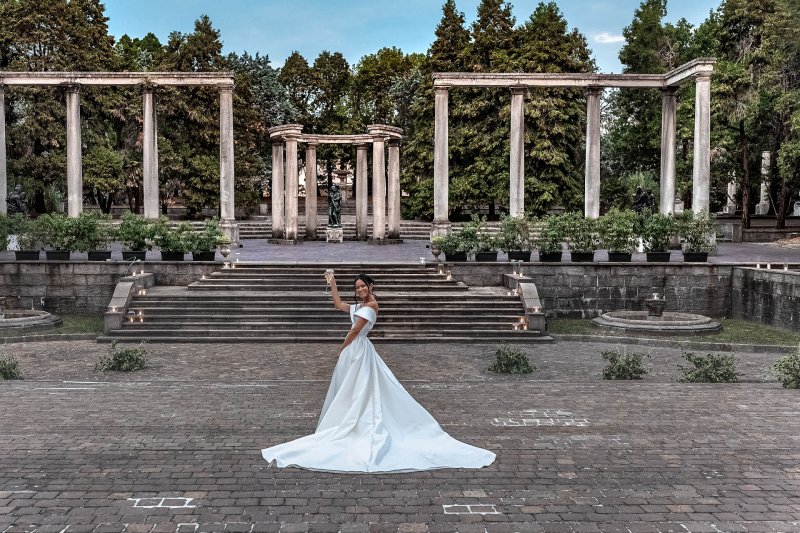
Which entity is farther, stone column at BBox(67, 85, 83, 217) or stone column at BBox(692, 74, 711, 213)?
stone column at BBox(67, 85, 83, 217)

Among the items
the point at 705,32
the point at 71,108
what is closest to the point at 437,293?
Answer: the point at 71,108

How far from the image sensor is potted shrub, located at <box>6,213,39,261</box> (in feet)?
70.4

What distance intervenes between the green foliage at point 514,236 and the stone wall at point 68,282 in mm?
8766

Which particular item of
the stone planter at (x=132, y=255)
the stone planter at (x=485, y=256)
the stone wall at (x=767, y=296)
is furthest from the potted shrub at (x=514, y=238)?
the stone planter at (x=132, y=255)

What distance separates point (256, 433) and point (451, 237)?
14021 millimetres

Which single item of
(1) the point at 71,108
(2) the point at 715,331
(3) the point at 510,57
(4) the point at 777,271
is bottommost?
(2) the point at 715,331

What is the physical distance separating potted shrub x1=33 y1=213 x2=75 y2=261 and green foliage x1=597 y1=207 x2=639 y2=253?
15.6 meters

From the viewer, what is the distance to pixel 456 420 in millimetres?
9086

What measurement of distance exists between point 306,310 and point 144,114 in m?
16.8

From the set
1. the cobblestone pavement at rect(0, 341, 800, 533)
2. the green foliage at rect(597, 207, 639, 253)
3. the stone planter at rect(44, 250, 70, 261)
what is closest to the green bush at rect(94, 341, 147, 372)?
the cobblestone pavement at rect(0, 341, 800, 533)

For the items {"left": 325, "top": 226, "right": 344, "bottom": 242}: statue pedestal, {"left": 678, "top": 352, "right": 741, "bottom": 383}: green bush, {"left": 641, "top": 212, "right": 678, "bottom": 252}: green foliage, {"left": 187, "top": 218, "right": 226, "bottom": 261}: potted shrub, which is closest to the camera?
{"left": 678, "top": 352, "right": 741, "bottom": 383}: green bush

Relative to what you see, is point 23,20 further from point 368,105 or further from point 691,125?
point 691,125

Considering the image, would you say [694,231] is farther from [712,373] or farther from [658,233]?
[712,373]

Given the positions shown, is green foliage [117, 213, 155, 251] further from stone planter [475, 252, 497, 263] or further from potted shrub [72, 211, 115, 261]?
stone planter [475, 252, 497, 263]
